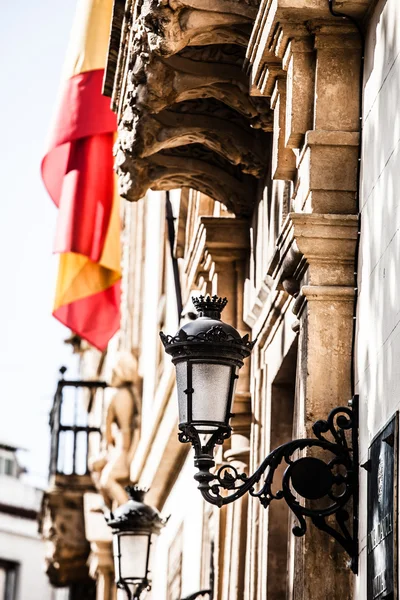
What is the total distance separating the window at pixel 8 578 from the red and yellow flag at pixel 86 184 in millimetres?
25425

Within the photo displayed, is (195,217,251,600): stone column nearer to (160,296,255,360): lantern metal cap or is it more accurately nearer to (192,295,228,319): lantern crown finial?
(192,295,228,319): lantern crown finial

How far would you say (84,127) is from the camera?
686 inches

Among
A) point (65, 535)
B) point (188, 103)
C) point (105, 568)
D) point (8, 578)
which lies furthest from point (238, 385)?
point (8, 578)

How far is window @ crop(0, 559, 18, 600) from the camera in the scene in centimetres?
4475

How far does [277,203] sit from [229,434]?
2939 mm

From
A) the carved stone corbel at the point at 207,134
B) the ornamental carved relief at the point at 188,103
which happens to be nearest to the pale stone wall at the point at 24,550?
the ornamental carved relief at the point at 188,103

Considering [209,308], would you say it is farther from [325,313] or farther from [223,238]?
[223,238]

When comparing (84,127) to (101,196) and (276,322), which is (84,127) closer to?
(101,196)

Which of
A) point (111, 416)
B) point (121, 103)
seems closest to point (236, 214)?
point (121, 103)

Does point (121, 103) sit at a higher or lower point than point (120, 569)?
higher

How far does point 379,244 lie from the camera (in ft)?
26.1

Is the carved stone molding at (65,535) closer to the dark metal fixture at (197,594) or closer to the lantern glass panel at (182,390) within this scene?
the dark metal fixture at (197,594)

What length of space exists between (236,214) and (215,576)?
99.8 inches

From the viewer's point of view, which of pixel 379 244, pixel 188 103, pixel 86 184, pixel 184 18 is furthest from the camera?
pixel 86 184
